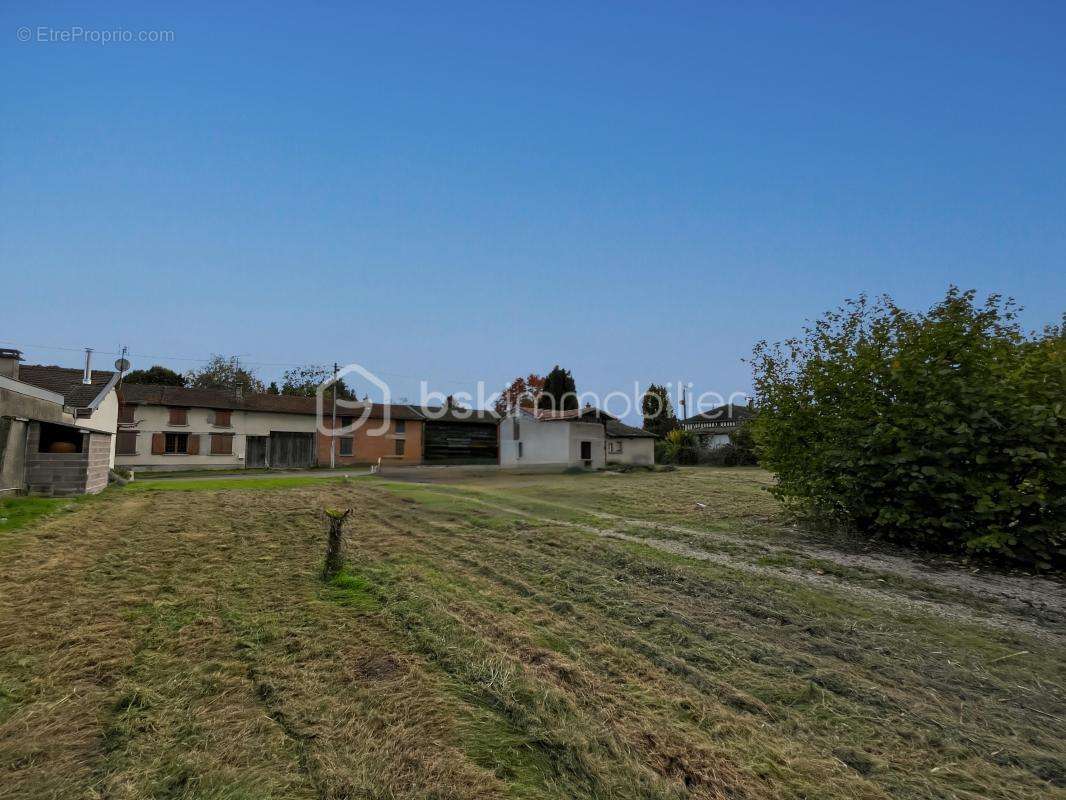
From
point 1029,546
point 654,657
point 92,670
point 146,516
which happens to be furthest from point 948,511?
point 146,516

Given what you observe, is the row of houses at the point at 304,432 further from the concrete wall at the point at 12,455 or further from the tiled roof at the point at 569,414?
the concrete wall at the point at 12,455

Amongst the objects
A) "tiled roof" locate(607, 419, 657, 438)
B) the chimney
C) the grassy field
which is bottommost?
the grassy field

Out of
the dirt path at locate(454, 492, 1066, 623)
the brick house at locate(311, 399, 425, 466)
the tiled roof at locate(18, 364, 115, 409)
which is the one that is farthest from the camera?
the brick house at locate(311, 399, 425, 466)

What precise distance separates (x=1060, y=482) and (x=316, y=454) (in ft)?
115

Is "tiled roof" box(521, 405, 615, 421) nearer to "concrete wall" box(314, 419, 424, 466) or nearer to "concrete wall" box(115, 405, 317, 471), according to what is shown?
"concrete wall" box(314, 419, 424, 466)

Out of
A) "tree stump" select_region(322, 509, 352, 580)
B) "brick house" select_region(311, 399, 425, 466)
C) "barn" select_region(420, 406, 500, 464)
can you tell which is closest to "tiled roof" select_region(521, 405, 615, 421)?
"barn" select_region(420, 406, 500, 464)

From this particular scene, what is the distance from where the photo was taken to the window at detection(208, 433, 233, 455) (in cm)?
3144

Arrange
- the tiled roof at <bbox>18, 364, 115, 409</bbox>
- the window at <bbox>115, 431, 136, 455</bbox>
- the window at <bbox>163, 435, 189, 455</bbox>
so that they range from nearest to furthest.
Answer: the tiled roof at <bbox>18, 364, 115, 409</bbox> → the window at <bbox>115, 431, 136, 455</bbox> → the window at <bbox>163, 435, 189, 455</bbox>

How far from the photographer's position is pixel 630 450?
34.6 metres

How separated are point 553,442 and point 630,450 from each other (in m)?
5.95

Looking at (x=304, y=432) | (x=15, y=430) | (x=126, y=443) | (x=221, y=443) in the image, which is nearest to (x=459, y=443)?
(x=304, y=432)

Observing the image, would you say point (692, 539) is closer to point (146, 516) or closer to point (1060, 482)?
point (1060, 482)

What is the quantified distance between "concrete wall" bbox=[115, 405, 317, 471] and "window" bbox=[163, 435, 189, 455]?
286 millimetres

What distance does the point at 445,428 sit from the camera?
131 feet
